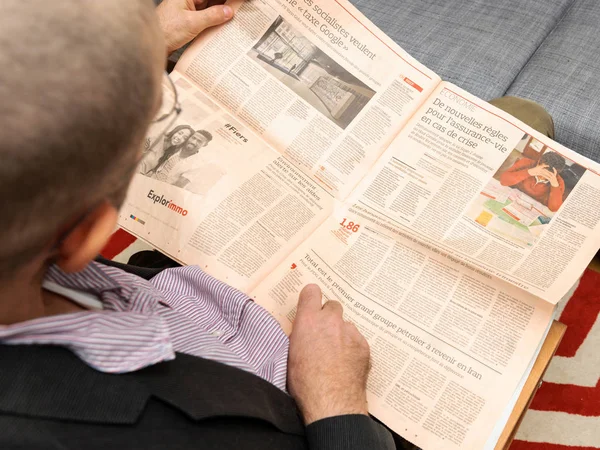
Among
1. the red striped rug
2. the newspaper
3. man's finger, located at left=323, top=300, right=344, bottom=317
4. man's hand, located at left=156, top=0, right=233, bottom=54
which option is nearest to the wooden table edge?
the newspaper

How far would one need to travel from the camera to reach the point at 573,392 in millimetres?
1157

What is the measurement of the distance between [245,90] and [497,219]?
481 millimetres

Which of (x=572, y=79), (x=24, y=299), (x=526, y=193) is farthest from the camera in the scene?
(x=572, y=79)

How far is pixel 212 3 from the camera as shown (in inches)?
38.4

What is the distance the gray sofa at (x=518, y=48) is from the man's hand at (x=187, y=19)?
Result: 552mm

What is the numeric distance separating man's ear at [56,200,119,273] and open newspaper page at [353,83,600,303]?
1.69 feet

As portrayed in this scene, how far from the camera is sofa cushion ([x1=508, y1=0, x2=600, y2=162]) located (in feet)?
→ 3.51

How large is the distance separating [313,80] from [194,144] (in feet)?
0.80

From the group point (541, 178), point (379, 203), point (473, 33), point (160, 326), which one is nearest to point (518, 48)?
point (473, 33)

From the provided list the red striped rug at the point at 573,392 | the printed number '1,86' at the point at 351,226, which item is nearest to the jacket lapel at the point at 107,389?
the printed number '1,86' at the point at 351,226

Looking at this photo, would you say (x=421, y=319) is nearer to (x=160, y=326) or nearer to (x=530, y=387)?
(x=530, y=387)

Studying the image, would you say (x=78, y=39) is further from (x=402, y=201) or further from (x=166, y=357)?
(x=402, y=201)

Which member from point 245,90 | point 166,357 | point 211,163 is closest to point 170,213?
point 211,163

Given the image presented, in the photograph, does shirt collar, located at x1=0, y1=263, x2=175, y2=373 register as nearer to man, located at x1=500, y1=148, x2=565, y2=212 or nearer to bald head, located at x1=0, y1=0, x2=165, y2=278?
bald head, located at x1=0, y1=0, x2=165, y2=278
